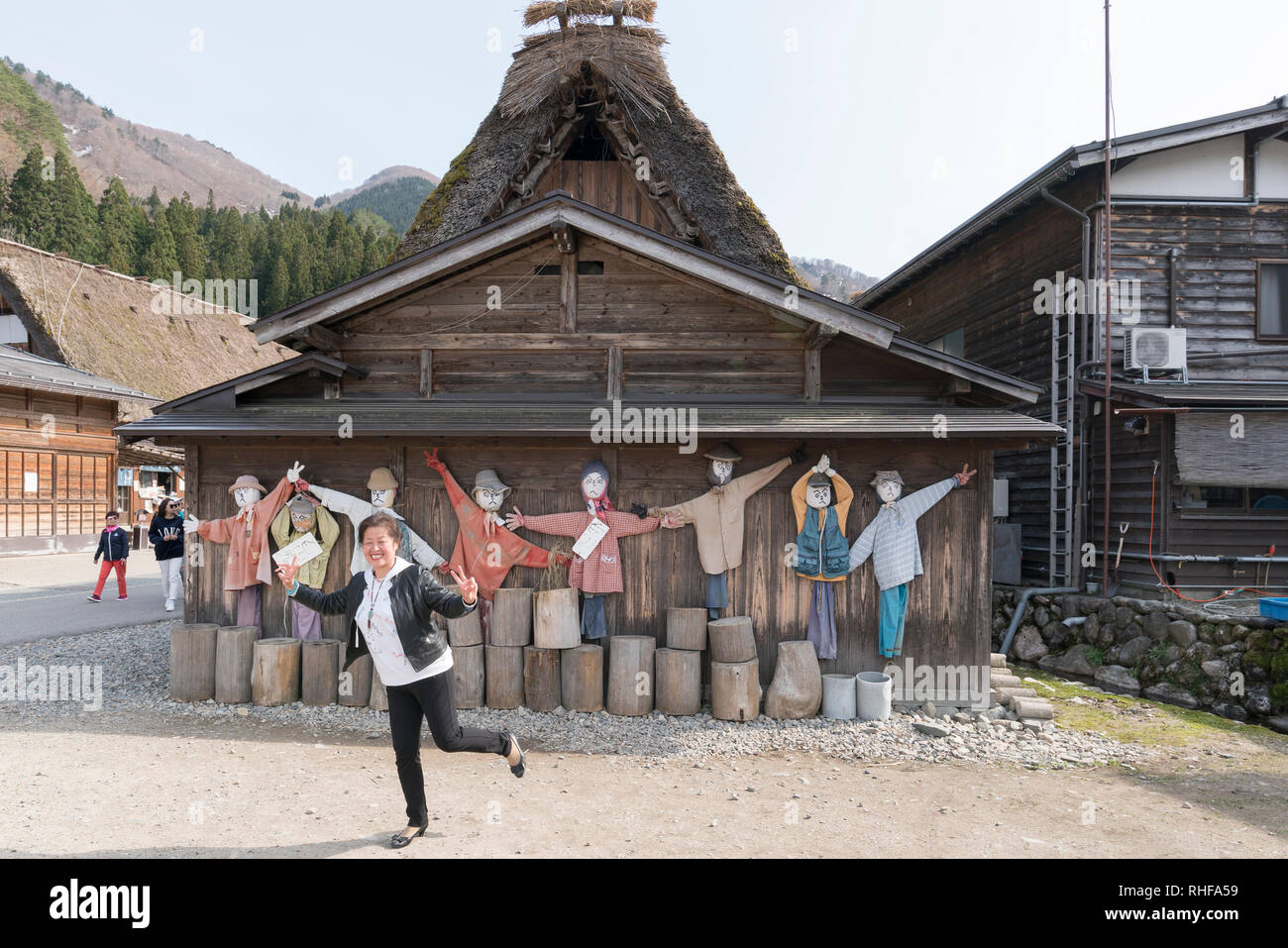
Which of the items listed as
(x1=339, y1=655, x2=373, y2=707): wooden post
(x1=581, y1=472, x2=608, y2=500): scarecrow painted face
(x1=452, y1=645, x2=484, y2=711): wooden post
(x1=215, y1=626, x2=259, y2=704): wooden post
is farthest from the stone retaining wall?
(x1=215, y1=626, x2=259, y2=704): wooden post

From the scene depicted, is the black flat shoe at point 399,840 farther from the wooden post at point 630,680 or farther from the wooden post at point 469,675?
the wooden post at point 630,680

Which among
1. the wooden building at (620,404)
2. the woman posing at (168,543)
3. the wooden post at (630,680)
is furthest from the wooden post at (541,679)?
the woman posing at (168,543)

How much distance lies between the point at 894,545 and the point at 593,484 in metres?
3.30

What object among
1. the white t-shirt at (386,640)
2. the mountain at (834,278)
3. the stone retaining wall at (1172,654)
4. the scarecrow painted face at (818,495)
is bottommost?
the stone retaining wall at (1172,654)

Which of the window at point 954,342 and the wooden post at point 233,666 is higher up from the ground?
the window at point 954,342

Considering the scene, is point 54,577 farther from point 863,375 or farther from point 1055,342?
point 1055,342

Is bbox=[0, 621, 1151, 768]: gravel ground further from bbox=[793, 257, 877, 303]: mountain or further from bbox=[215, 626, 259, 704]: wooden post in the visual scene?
bbox=[793, 257, 877, 303]: mountain

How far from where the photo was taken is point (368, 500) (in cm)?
843

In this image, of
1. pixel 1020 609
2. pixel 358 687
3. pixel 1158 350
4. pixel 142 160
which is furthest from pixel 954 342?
pixel 142 160

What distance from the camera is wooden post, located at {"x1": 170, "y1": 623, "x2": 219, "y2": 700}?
8008 mm

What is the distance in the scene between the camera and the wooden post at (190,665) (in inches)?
315

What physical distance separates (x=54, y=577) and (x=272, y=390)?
12.0 meters

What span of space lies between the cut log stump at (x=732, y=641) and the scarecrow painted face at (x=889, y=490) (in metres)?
1.99

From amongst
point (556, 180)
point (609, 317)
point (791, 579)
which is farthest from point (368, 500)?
point (556, 180)
